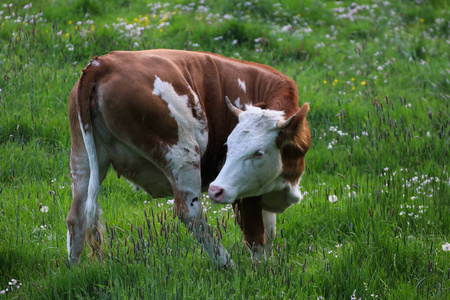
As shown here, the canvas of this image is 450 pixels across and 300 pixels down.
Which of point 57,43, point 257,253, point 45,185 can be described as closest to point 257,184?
point 257,253

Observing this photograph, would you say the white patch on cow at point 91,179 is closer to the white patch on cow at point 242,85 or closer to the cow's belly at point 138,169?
the cow's belly at point 138,169

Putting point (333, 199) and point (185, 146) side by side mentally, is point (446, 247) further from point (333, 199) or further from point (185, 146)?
point (185, 146)

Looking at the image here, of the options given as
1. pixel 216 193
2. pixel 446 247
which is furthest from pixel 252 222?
pixel 446 247

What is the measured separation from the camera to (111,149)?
4.51m

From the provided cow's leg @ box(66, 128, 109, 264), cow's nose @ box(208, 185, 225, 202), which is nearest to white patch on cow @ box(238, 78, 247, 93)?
cow's nose @ box(208, 185, 225, 202)

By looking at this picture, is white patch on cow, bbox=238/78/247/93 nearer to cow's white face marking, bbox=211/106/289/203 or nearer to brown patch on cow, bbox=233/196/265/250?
cow's white face marking, bbox=211/106/289/203

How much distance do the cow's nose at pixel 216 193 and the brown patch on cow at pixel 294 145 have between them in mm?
597

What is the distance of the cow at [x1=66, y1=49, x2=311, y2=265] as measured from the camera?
14.1 feet

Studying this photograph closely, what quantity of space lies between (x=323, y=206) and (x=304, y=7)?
6.86 metres

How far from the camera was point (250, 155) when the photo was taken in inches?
174

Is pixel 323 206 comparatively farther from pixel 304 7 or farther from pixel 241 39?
pixel 304 7

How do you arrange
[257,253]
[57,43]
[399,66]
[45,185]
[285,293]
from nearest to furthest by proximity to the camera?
[285,293] < [257,253] < [45,185] < [57,43] < [399,66]

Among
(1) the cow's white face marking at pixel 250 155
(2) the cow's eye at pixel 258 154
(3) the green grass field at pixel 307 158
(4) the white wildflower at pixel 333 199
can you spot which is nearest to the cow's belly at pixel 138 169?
(3) the green grass field at pixel 307 158

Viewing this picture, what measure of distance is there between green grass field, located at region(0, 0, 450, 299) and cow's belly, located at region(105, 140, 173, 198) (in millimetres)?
198
